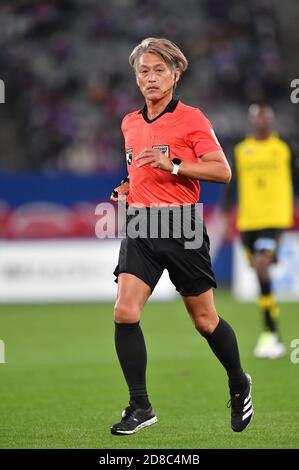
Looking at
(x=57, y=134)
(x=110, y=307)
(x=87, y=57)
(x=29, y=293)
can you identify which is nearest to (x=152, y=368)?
(x=110, y=307)

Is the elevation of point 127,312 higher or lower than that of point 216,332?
higher

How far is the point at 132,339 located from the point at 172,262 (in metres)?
0.54

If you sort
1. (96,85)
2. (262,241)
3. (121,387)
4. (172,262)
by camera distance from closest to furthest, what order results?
(172,262), (121,387), (262,241), (96,85)

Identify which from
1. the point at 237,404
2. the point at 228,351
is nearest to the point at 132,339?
the point at 228,351

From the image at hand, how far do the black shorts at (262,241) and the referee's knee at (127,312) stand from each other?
5033 mm

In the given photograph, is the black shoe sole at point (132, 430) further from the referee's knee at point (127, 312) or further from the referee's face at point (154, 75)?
the referee's face at point (154, 75)

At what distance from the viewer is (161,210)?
253 inches

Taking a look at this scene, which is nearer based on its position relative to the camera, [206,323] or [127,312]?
[127,312]

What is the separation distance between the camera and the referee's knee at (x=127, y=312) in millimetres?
6293

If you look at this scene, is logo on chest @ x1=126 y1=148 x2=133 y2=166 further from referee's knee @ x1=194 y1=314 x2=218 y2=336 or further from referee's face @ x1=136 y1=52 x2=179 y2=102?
referee's knee @ x1=194 y1=314 x2=218 y2=336

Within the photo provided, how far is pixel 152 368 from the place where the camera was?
10.1 metres

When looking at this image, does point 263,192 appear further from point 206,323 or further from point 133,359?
point 133,359

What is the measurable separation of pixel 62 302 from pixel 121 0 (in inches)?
321

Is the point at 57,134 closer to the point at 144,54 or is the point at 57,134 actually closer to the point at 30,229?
the point at 30,229
